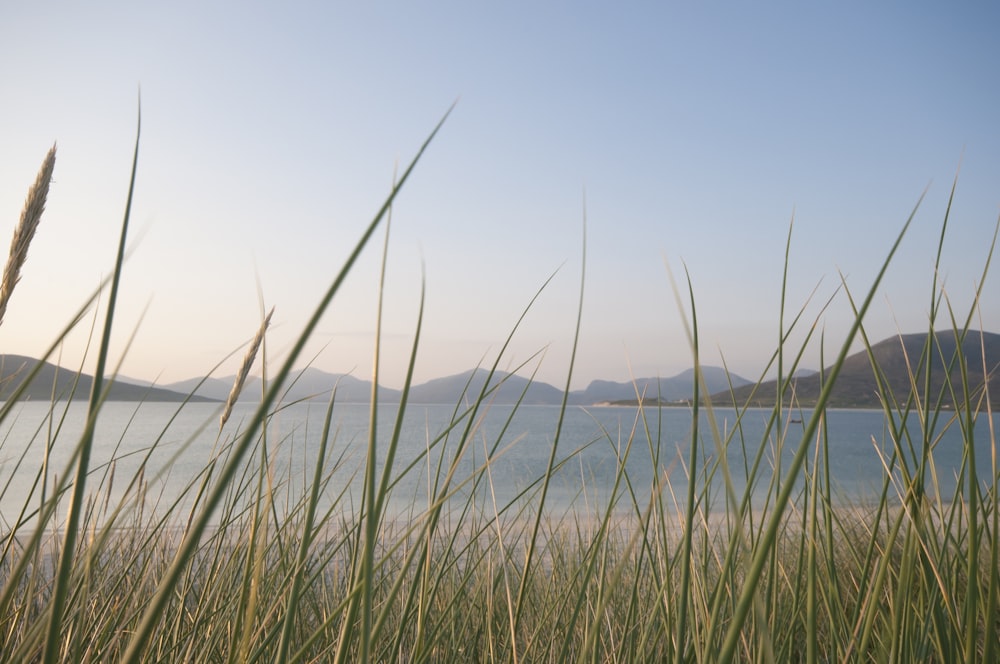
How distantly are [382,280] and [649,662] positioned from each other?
0.80 m

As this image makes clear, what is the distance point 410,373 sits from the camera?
544 mm

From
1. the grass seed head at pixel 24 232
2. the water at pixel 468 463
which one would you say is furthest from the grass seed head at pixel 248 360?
the grass seed head at pixel 24 232

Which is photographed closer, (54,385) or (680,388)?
(54,385)

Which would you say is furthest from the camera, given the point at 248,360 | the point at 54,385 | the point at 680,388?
the point at 680,388

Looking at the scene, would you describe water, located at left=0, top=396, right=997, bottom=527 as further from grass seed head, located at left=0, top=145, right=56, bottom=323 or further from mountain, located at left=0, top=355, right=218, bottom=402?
grass seed head, located at left=0, top=145, right=56, bottom=323

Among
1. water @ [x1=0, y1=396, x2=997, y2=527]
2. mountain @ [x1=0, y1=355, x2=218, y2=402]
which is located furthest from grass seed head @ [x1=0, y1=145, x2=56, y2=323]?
water @ [x1=0, y1=396, x2=997, y2=527]

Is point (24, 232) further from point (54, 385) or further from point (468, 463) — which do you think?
point (468, 463)

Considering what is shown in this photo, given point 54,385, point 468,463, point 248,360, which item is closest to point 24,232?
point 248,360

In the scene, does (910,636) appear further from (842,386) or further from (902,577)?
(842,386)

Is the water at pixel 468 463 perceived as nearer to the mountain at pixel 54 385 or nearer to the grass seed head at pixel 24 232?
the mountain at pixel 54 385

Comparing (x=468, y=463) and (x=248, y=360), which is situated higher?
(x=248, y=360)

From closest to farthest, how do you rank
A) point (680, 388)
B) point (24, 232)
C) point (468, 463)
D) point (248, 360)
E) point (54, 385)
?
point (24, 232) < point (248, 360) < point (54, 385) < point (468, 463) < point (680, 388)

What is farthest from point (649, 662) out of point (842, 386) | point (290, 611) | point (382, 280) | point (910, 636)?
point (842, 386)

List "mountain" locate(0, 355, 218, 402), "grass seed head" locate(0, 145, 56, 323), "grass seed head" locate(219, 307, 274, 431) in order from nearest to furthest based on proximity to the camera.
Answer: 1. "grass seed head" locate(0, 145, 56, 323)
2. "grass seed head" locate(219, 307, 274, 431)
3. "mountain" locate(0, 355, 218, 402)
